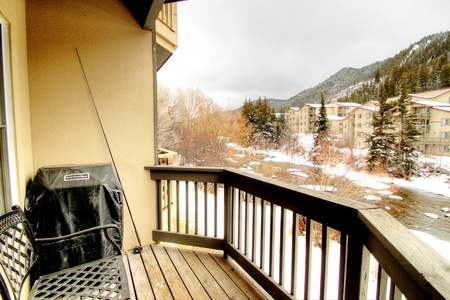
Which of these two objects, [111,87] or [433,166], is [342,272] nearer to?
[111,87]

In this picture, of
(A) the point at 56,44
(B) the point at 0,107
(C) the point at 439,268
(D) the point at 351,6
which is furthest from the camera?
(D) the point at 351,6

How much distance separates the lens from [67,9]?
221 cm

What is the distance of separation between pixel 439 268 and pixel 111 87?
2.75m

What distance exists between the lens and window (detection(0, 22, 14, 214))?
4.75 ft

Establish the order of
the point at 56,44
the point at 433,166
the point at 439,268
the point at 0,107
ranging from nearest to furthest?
the point at 439,268 < the point at 0,107 < the point at 56,44 < the point at 433,166

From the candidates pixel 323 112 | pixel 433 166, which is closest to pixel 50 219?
pixel 433 166

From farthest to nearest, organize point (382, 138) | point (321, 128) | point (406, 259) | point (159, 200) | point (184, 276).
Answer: point (321, 128), point (382, 138), point (159, 200), point (184, 276), point (406, 259)

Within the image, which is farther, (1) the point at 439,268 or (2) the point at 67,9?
(2) the point at 67,9

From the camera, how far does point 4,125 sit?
57.8 inches

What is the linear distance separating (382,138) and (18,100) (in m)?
13.7

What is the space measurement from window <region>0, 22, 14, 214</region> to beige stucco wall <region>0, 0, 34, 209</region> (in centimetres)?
3

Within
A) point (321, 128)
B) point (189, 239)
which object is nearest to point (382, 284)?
point (189, 239)

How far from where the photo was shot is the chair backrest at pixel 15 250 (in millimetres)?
1137

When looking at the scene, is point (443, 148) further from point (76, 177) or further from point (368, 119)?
point (368, 119)
